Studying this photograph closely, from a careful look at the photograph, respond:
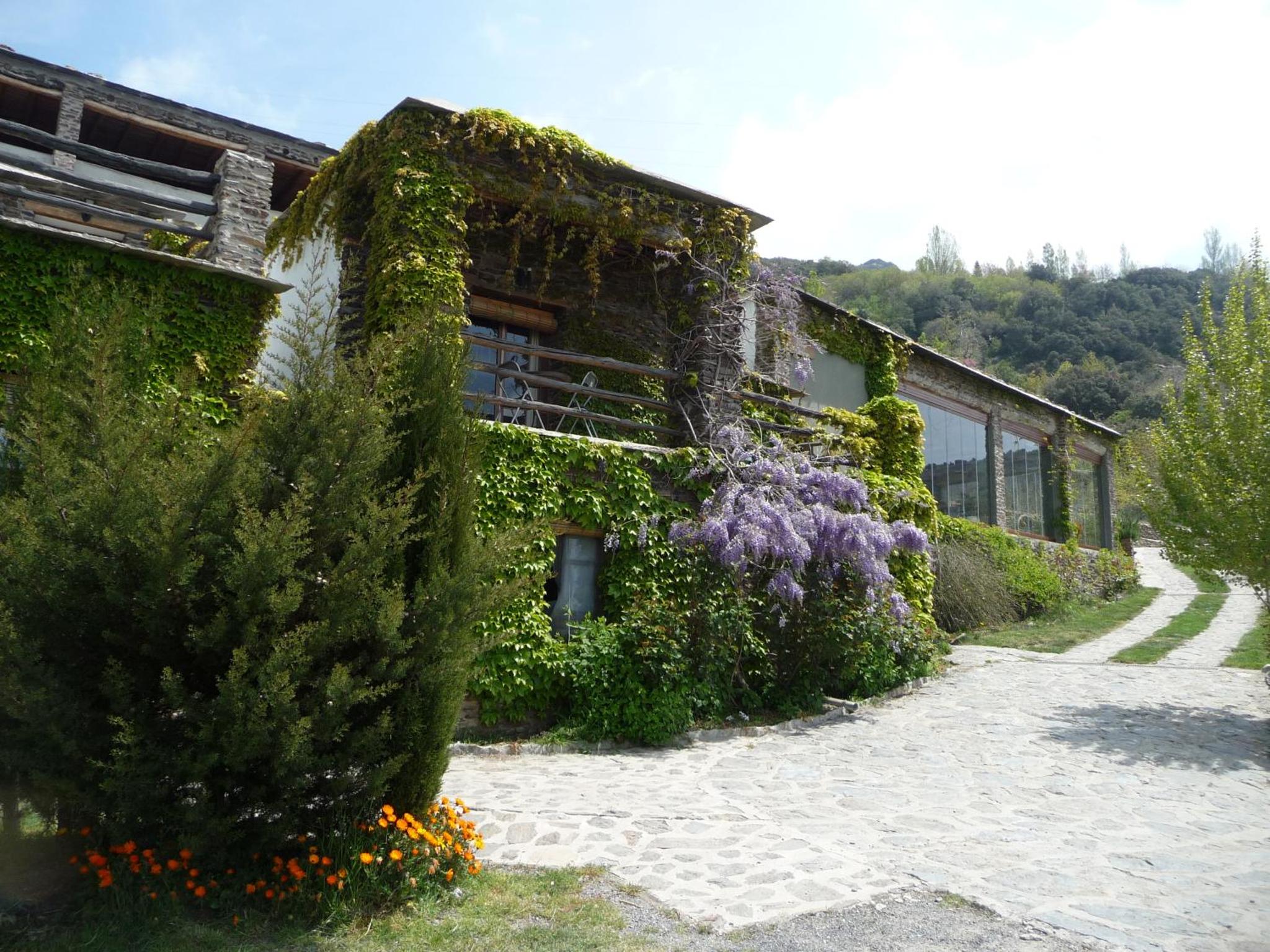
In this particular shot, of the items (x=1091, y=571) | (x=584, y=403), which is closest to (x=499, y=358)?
(x=584, y=403)

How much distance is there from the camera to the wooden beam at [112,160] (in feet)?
28.3

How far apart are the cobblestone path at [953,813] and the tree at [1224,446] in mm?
1843

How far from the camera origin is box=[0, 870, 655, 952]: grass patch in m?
4.04

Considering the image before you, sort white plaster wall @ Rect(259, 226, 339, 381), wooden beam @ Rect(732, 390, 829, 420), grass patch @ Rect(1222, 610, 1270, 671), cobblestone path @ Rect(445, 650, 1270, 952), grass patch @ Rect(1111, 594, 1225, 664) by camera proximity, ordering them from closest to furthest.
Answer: cobblestone path @ Rect(445, 650, 1270, 952) < white plaster wall @ Rect(259, 226, 339, 381) < wooden beam @ Rect(732, 390, 829, 420) < grass patch @ Rect(1222, 610, 1270, 671) < grass patch @ Rect(1111, 594, 1225, 664)

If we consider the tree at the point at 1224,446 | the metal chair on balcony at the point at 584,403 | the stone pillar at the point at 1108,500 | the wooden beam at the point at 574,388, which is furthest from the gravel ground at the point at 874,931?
the stone pillar at the point at 1108,500

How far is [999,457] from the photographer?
20.4 meters

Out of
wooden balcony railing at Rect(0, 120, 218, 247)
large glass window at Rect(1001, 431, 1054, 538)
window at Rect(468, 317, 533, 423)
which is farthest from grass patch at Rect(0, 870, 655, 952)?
large glass window at Rect(1001, 431, 1054, 538)

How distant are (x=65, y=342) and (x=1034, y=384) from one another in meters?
48.5

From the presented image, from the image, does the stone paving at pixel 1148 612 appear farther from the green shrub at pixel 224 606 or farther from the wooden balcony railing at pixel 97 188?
the wooden balcony railing at pixel 97 188

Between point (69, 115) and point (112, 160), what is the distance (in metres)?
5.93

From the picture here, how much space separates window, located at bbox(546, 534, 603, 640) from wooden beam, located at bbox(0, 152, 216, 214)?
4.74 metres

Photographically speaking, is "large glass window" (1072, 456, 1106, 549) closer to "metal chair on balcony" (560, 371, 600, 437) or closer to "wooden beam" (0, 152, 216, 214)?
"metal chair on balcony" (560, 371, 600, 437)

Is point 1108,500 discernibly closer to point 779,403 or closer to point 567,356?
point 779,403

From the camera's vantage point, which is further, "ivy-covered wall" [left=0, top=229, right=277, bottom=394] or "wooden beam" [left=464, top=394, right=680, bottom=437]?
"wooden beam" [left=464, top=394, right=680, bottom=437]
